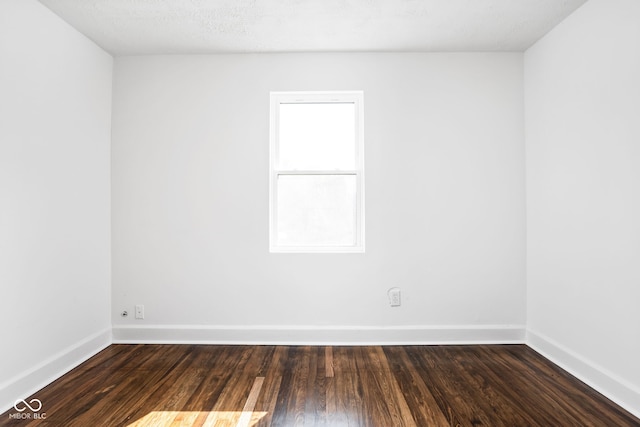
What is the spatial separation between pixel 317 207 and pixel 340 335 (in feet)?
3.82

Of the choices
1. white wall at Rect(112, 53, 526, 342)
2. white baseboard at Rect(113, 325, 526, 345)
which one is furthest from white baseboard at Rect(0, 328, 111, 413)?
white baseboard at Rect(113, 325, 526, 345)

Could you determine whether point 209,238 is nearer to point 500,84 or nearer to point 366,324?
point 366,324

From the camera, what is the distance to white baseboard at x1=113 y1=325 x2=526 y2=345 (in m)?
3.11

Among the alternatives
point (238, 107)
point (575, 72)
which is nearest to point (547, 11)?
point (575, 72)

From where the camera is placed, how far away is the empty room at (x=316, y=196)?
2424 millimetres

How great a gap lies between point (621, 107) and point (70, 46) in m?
3.86

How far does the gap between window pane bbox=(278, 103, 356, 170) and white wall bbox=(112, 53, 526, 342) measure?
175 mm

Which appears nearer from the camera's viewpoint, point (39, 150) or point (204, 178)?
point (39, 150)

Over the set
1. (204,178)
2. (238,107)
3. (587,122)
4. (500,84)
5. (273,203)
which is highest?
(500,84)

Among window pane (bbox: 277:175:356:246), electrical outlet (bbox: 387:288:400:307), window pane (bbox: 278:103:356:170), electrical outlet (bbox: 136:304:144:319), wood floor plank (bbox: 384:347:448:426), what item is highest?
window pane (bbox: 278:103:356:170)

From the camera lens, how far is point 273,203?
126 inches

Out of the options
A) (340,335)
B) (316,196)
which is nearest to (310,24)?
(316,196)

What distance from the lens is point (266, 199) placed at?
3.16 metres

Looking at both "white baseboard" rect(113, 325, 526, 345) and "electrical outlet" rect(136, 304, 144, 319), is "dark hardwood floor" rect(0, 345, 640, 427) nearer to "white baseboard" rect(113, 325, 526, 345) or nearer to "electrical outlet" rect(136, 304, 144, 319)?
"white baseboard" rect(113, 325, 526, 345)
